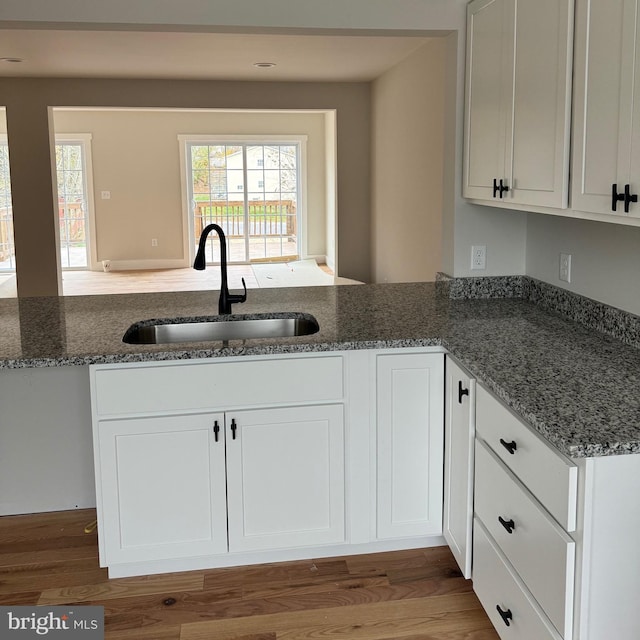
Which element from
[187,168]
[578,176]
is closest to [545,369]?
[578,176]

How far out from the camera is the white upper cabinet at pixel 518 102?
2.07m

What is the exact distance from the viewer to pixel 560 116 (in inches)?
81.5

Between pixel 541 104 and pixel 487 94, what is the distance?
1.71ft

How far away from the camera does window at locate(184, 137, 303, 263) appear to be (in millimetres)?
11227

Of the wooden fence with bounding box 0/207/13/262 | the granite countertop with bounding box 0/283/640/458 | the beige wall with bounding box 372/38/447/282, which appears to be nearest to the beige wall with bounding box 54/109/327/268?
the wooden fence with bounding box 0/207/13/262

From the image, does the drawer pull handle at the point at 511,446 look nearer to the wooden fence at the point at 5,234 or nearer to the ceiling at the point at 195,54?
the ceiling at the point at 195,54

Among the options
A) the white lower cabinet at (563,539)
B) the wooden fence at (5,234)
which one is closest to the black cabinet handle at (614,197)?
the white lower cabinet at (563,539)

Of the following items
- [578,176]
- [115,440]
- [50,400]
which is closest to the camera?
[578,176]

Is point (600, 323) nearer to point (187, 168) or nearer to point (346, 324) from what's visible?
point (346, 324)

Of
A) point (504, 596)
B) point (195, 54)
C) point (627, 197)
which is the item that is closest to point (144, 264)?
point (195, 54)

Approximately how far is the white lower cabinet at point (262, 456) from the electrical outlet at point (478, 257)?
913mm

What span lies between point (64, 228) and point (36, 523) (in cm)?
911

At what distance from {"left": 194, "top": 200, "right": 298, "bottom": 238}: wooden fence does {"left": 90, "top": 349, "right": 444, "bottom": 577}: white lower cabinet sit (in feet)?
30.5

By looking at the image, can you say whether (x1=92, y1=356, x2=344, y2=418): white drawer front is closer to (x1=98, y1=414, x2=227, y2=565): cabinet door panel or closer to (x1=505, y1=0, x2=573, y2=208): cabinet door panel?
(x1=98, y1=414, x2=227, y2=565): cabinet door panel
